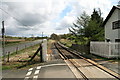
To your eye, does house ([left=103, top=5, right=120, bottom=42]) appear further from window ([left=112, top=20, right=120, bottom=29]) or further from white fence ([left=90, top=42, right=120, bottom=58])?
white fence ([left=90, top=42, right=120, bottom=58])

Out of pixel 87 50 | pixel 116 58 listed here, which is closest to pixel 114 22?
pixel 87 50

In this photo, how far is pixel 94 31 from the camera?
19.1 meters

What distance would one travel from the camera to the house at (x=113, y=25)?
50.9 ft

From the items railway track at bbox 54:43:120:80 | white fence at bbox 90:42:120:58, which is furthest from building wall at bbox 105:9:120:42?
railway track at bbox 54:43:120:80

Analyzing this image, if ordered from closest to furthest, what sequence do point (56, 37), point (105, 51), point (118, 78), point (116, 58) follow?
point (118, 78) < point (116, 58) < point (105, 51) < point (56, 37)

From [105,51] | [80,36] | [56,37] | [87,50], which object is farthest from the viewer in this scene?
[56,37]

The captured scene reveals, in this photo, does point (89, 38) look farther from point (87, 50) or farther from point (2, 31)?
point (2, 31)

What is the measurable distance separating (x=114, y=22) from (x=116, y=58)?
300 inches

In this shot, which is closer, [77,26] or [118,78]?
[118,78]

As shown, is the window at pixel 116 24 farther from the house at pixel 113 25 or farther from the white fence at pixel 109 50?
the white fence at pixel 109 50

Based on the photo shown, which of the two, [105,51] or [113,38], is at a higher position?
[113,38]

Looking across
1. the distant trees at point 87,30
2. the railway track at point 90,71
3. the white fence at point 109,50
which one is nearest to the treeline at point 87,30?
the distant trees at point 87,30

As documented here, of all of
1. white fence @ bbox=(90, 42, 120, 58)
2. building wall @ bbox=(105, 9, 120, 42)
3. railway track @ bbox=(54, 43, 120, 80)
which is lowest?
railway track @ bbox=(54, 43, 120, 80)

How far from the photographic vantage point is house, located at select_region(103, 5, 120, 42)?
50.9 feet
